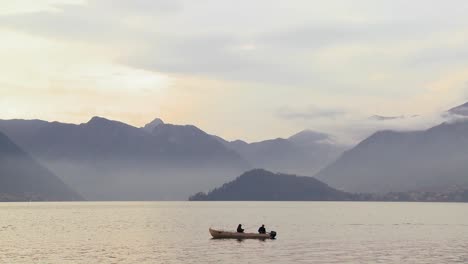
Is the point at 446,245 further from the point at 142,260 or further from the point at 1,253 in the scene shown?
the point at 1,253

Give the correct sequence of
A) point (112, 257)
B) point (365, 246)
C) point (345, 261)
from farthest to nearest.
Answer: point (365, 246) < point (112, 257) < point (345, 261)

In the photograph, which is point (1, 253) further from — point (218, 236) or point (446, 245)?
point (446, 245)

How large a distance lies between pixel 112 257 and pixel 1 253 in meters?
23.3

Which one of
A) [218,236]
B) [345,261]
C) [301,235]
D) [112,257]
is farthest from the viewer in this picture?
[301,235]

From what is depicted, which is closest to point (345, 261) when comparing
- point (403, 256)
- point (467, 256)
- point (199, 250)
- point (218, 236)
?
point (403, 256)

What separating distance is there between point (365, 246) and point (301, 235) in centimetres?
3207

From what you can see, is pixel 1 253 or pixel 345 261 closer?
pixel 345 261

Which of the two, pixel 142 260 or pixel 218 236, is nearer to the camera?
pixel 142 260

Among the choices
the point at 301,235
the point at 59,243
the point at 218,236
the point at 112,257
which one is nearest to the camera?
the point at 112,257

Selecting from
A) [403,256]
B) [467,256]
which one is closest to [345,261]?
[403,256]

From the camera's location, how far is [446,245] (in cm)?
12638

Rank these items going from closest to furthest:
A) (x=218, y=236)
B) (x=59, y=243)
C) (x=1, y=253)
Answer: (x=1, y=253), (x=59, y=243), (x=218, y=236)

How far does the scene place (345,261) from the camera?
9612 centimetres

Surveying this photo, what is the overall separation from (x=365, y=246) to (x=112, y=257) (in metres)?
49.8
